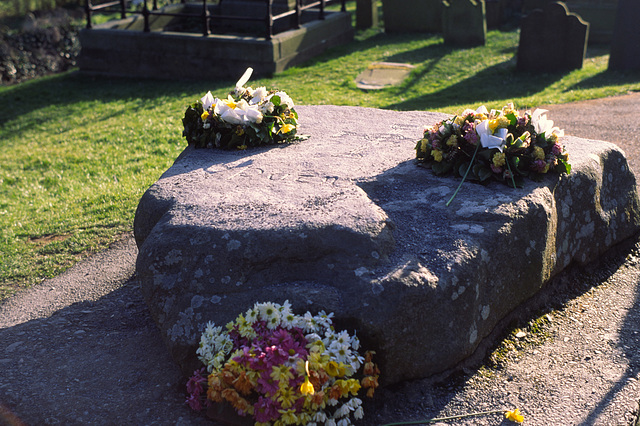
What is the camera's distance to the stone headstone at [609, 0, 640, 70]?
998 centimetres

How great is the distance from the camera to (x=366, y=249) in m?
3.16

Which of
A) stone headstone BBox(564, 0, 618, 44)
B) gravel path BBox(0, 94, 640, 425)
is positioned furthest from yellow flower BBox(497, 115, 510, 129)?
stone headstone BBox(564, 0, 618, 44)

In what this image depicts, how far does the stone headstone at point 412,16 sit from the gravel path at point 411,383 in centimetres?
1013

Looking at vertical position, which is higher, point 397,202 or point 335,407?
point 397,202

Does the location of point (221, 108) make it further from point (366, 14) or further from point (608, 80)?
point (366, 14)

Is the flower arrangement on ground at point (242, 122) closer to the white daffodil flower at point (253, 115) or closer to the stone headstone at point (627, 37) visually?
the white daffodil flower at point (253, 115)

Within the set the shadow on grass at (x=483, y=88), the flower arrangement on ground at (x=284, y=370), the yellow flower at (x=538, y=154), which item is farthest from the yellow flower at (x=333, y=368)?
the shadow on grass at (x=483, y=88)

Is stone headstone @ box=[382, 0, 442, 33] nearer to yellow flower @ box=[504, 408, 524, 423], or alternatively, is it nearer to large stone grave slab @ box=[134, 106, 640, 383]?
large stone grave slab @ box=[134, 106, 640, 383]

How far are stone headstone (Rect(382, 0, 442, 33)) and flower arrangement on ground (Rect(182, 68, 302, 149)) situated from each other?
9636mm

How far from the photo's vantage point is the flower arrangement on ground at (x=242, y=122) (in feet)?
15.1

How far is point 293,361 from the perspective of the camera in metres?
2.79

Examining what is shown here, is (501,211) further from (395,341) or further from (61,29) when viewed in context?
(61,29)

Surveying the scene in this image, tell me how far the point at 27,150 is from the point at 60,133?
836 mm

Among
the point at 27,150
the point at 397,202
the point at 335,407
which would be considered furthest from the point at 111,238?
the point at 27,150
